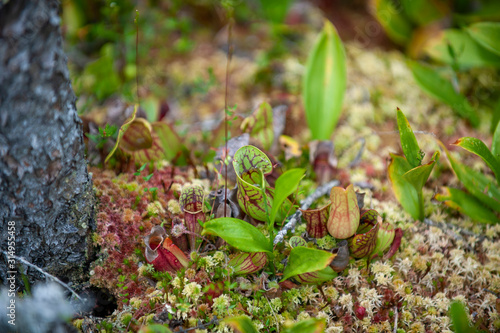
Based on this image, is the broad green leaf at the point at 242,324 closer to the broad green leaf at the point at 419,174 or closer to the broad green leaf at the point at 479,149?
the broad green leaf at the point at 419,174

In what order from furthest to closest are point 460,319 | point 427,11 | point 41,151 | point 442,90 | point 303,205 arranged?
1. point 427,11
2. point 442,90
3. point 303,205
4. point 41,151
5. point 460,319

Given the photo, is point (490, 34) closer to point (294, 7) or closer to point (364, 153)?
point (364, 153)

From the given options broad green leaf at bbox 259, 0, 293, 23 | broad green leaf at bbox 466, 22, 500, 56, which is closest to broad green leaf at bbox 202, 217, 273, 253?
broad green leaf at bbox 466, 22, 500, 56

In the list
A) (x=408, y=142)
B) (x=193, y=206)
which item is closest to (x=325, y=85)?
(x=408, y=142)

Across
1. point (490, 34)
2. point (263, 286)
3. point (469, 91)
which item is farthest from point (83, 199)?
point (469, 91)

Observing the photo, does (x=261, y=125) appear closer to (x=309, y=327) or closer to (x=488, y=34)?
(x=309, y=327)

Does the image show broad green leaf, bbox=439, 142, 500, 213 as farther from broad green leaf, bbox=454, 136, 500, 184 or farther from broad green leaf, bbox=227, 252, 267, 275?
broad green leaf, bbox=227, 252, 267, 275
